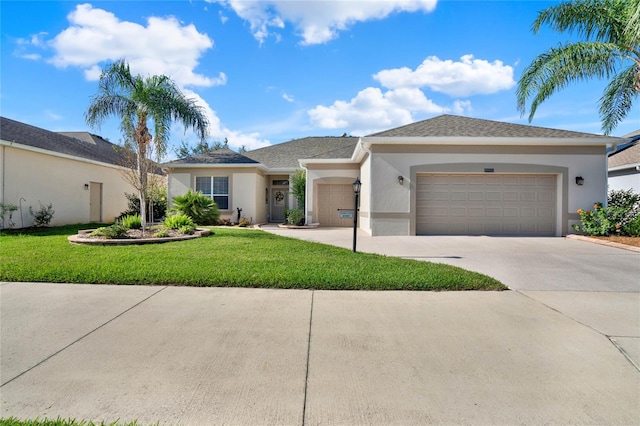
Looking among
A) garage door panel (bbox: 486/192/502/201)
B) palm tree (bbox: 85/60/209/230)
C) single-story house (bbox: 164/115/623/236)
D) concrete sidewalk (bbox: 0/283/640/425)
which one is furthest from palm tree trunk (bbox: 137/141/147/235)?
garage door panel (bbox: 486/192/502/201)

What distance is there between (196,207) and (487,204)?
12.4 metres

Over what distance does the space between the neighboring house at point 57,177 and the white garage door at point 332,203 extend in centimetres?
868

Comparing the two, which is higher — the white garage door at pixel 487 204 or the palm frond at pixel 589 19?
the palm frond at pixel 589 19

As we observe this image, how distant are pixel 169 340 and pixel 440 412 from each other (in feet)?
8.81

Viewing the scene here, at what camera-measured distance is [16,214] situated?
12.2m

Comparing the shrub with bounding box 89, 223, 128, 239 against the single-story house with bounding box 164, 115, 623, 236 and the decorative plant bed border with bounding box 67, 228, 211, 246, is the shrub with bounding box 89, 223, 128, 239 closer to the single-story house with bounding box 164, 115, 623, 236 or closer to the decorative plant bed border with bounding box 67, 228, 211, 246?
the decorative plant bed border with bounding box 67, 228, 211, 246

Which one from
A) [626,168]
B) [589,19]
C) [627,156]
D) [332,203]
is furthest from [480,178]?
[627,156]

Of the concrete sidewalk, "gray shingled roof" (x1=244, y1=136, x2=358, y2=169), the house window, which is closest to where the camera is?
the concrete sidewalk

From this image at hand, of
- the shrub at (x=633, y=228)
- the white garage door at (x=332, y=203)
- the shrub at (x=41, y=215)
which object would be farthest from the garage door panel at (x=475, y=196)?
the shrub at (x=41, y=215)

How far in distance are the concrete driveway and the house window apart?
11709 millimetres

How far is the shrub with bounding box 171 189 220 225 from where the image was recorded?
14.7 m

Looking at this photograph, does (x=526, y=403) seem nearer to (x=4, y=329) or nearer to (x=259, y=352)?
(x=259, y=352)

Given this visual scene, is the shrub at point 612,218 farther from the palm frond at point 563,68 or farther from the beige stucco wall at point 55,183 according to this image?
the beige stucco wall at point 55,183

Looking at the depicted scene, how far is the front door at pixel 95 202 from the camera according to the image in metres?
16.2
